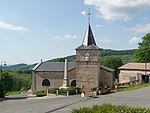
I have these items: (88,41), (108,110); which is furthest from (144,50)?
(108,110)

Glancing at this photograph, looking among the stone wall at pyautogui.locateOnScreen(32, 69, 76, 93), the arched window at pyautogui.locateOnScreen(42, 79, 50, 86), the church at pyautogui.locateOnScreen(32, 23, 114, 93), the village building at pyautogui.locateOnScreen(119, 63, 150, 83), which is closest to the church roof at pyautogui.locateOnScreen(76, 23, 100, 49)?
the church at pyautogui.locateOnScreen(32, 23, 114, 93)

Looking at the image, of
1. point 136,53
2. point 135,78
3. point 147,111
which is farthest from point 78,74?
point 147,111

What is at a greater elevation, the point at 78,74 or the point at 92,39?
the point at 92,39

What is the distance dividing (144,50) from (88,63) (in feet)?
72.7

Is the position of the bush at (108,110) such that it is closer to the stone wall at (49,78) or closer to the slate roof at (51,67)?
the stone wall at (49,78)

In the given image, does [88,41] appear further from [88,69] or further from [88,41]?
[88,69]

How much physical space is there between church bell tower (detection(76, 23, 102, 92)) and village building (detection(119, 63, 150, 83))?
36.4ft

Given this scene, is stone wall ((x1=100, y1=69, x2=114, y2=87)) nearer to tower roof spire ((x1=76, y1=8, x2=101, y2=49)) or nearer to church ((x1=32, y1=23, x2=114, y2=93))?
church ((x1=32, y1=23, x2=114, y2=93))

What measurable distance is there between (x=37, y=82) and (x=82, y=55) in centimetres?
1133

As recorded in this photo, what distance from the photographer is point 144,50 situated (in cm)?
6397

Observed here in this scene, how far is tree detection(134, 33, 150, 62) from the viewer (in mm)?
64375

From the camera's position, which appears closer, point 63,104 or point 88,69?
point 63,104

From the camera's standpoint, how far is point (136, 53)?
216 ft

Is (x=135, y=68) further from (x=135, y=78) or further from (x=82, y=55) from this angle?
(x=82, y=55)
